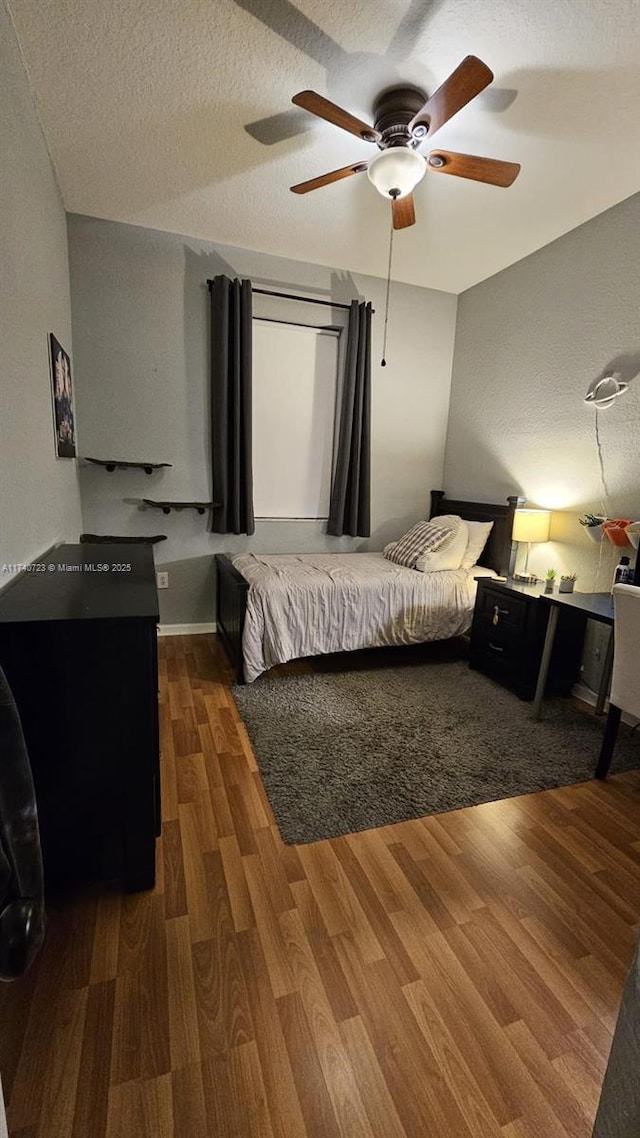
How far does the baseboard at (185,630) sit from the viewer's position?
11.1 feet

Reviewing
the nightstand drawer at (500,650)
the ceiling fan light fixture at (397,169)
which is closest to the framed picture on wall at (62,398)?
the ceiling fan light fixture at (397,169)

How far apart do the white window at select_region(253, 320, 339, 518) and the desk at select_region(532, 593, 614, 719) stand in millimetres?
1906

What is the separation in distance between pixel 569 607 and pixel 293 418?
2.34 metres

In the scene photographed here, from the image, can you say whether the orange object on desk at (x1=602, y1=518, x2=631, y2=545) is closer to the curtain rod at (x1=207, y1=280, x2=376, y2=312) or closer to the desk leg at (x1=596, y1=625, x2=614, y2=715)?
the desk leg at (x1=596, y1=625, x2=614, y2=715)

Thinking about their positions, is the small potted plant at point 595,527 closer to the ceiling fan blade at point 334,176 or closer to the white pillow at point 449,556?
the white pillow at point 449,556

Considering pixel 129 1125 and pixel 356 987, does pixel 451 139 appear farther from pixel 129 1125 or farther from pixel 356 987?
pixel 129 1125

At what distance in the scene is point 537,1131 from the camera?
0.89 meters

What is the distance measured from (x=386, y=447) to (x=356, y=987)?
3405mm

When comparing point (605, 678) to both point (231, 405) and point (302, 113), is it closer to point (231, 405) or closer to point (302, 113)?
point (231, 405)

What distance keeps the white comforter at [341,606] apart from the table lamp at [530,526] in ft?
1.43

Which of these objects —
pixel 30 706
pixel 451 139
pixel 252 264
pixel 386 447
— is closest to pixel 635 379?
pixel 451 139

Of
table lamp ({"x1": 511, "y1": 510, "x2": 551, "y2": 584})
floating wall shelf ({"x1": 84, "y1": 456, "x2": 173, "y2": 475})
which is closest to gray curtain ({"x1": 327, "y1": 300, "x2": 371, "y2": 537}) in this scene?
table lamp ({"x1": 511, "y1": 510, "x2": 551, "y2": 584})

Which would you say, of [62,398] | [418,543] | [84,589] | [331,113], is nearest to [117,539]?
[62,398]

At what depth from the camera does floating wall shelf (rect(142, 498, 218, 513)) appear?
318 centimetres
